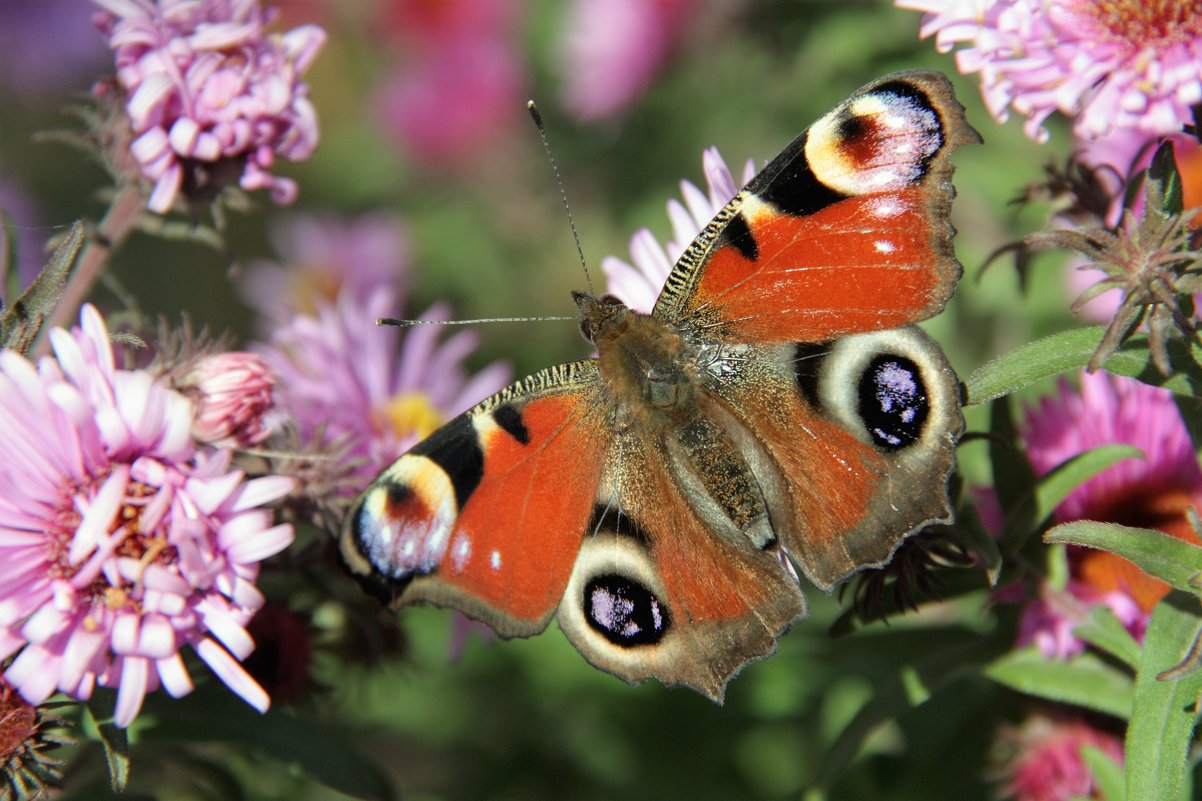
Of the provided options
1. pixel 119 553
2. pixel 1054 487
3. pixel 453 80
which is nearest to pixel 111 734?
pixel 119 553

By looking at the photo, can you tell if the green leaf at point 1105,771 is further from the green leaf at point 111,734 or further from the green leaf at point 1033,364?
the green leaf at point 111,734

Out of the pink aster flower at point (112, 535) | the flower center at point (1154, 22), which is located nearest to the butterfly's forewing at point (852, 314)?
the flower center at point (1154, 22)

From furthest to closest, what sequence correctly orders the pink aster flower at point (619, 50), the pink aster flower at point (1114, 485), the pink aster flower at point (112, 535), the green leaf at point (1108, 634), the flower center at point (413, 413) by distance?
the pink aster flower at point (619, 50)
the flower center at point (413, 413)
the pink aster flower at point (1114, 485)
the green leaf at point (1108, 634)
the pink aster flower at point (112, 535)

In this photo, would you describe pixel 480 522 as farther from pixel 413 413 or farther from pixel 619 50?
pixel 619 50

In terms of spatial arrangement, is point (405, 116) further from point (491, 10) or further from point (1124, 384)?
point (1124, 384)

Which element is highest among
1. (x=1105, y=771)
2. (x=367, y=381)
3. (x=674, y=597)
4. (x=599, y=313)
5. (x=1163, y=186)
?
(x=1163, y=186)

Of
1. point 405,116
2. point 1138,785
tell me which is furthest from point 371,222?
point 1138,785

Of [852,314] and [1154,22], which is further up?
[1154,22]
